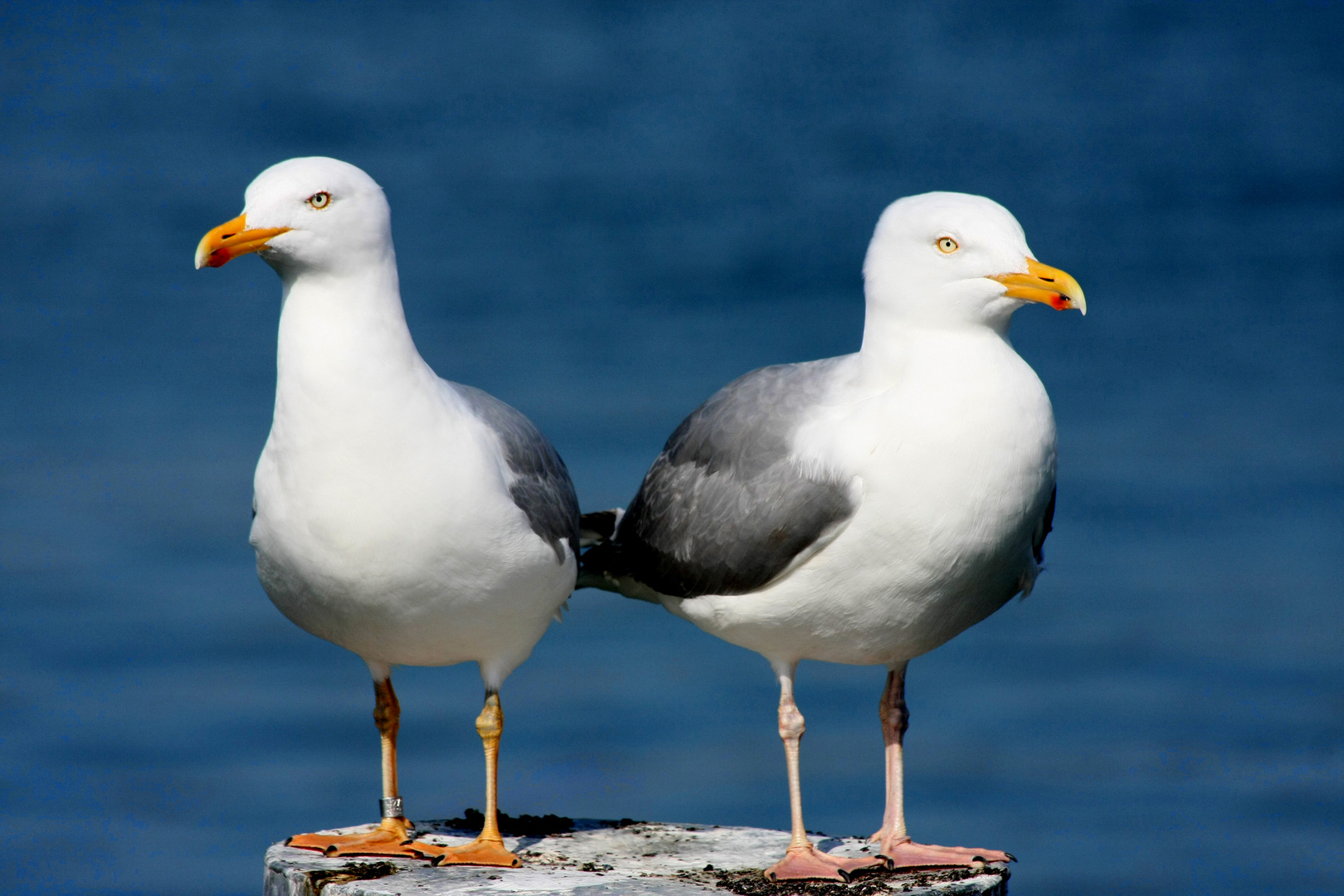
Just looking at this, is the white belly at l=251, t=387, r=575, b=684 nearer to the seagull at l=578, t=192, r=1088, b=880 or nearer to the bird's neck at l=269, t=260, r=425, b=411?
the bird's neck at l=269, t=260, r=425, b=411

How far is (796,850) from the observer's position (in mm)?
6082

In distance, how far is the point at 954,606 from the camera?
19.7ft

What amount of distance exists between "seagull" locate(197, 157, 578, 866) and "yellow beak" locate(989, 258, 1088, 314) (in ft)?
6.08

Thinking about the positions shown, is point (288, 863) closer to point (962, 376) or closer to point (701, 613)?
point (701, 613)

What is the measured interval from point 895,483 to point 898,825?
1425mm

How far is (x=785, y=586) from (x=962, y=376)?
963 mm

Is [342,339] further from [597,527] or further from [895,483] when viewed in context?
[895,483]

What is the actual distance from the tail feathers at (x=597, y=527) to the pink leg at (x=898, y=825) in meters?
1.30

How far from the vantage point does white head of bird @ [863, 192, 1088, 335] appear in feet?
19.0

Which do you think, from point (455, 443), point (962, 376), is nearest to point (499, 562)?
point (455, 443)

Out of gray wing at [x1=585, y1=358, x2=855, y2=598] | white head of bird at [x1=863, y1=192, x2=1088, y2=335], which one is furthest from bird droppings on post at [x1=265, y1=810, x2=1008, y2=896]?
white head of bird at [x1=863, y1=192, x2=1088, y2=335]

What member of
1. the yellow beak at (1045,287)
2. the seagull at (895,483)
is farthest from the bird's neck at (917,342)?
the yellow beak at (1045,287)

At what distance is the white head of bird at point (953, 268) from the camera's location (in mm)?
5797

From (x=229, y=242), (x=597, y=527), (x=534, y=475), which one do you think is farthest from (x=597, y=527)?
(x=229, y=242)
